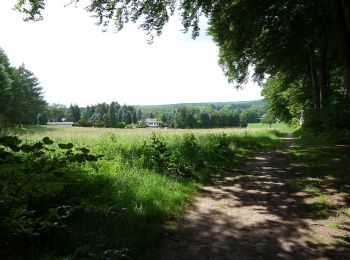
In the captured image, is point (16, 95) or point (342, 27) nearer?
point (342, 27)

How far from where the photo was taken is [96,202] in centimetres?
585

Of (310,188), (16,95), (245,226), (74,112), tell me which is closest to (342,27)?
(310,188)

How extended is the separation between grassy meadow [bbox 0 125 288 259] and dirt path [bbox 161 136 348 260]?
1.31 ft

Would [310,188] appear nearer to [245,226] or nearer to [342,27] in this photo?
[245,226]

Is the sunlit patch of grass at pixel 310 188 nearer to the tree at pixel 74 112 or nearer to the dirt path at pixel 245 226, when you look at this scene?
the dirt path at pixel 245 226

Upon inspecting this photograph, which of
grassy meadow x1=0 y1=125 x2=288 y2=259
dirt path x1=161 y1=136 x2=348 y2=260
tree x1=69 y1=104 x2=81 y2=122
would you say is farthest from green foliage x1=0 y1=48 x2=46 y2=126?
tree x1=69 y1=104 x2=81 y2=122

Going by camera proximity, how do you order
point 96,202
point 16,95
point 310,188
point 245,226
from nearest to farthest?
point 245,226 → point 96,202 → point 310,188 → point 16,95

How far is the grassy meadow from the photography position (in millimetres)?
3523

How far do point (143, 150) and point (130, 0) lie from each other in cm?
544

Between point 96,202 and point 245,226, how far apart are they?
2.65m

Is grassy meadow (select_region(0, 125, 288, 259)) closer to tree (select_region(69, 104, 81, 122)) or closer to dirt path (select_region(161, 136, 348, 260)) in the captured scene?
dirt path (select_region(161, 136, 348, 260))

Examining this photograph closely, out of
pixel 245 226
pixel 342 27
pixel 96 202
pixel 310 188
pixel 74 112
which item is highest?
pixel 74 112

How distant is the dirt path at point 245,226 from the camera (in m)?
4.68

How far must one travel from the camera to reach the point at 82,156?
12.6ft
